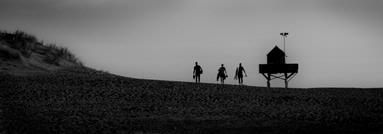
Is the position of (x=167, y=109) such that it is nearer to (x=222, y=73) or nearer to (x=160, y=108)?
(x=160, y=108)

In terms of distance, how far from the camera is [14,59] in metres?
34.3

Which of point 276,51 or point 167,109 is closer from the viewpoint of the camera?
point 167,109

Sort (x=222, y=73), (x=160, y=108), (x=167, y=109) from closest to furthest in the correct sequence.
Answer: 1. (x=167, y=109)
2. (x=160, y=108)
3. (x=222, y=73)

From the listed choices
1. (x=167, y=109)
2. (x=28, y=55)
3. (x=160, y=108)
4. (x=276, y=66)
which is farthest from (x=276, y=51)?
(x=167, y=109)

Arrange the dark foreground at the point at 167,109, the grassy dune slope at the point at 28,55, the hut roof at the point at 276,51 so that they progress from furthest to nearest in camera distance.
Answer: the hut roof at the point at 276,51 < the grassy dune slope at the point at 28,55 < the dark foreground at the point at 167,109

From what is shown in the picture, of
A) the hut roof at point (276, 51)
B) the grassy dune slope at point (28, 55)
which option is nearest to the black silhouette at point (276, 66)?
the hut roof at point (276, 51)

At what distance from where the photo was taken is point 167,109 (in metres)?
18.8

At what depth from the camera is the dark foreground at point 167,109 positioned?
14.1 meters

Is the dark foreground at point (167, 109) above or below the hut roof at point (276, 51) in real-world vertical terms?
below

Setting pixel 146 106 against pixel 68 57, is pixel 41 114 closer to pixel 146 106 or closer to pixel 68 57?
pixel 146 106

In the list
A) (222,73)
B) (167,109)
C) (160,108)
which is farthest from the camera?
(222,73)

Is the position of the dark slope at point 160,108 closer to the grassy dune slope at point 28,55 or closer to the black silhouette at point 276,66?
the grassy dune slope at point 28,55

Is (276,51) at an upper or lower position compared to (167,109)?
upper

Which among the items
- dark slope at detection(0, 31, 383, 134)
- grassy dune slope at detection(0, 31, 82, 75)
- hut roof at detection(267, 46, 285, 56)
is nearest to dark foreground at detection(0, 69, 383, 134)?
dark slope at detection(0, 31, 383, 134)
